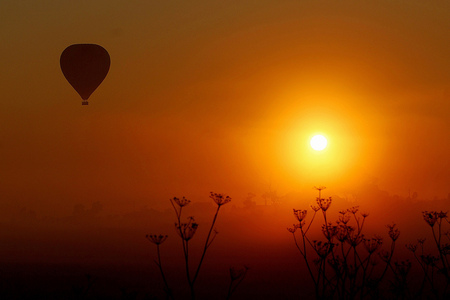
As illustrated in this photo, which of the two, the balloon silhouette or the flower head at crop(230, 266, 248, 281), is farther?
the balloon silhouette

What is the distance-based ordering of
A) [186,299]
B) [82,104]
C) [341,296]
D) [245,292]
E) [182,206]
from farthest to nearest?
[245,292] → [186,299] → [82,104] → [341,296] → [182,206]

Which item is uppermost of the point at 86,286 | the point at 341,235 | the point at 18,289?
the point at 18,289

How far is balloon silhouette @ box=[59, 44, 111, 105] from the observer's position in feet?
303

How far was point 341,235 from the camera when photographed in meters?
27.8

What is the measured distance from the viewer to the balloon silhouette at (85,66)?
3632 inches

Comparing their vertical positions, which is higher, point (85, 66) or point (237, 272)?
point (85, 66)

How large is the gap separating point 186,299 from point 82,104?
81.9 meters

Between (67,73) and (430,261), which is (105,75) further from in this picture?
(430,261)

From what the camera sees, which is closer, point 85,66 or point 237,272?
point 237,272

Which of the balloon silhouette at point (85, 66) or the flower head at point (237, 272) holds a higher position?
the balloon silhouette at point (85, 66)

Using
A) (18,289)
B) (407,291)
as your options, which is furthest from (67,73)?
(407,291)

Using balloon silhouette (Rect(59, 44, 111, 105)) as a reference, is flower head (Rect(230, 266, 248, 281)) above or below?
below

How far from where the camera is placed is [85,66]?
93.6 metres

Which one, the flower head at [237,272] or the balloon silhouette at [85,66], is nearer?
the flower head at [237,272]
